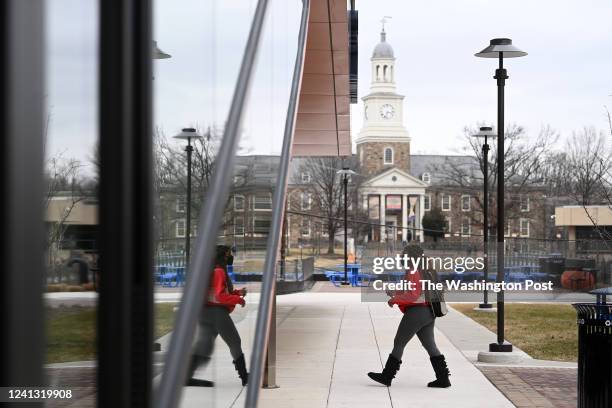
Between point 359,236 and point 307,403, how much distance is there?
314 feet

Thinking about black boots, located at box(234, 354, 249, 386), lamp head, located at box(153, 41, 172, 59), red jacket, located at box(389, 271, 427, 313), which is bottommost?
red jacket, located at box(389, 271, 427, 313)

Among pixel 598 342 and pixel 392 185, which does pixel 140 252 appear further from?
pixel 392 185

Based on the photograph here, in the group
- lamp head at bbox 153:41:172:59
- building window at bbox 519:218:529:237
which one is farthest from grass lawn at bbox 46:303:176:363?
building window at bbox 519:218:529:237

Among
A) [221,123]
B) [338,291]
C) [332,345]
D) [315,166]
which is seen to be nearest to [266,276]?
[221,123]

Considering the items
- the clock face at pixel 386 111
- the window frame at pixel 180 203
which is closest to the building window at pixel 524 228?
the clock face at pixel 386 111

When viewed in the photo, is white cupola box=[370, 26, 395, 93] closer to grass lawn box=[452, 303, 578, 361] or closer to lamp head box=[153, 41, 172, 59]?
grass lawn box=[452, 303, 578, 361]

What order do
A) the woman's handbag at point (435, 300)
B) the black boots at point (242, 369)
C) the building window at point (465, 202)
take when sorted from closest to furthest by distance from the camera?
the black boots at point (242, 369)
the woman's handbag at point (435, 300)
the building window at point (465, 202)

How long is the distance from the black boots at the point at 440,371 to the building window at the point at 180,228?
9296 millimetres

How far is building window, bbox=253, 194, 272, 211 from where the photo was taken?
4.47 meters

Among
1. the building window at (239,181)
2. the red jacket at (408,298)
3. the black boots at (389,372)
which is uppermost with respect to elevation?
the building window at (239,181)

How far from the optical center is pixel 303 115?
18.2 metres

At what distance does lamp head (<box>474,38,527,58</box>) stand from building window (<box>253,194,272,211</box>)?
1185cm

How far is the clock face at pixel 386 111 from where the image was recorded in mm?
151875

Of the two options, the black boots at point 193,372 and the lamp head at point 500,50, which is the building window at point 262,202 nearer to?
the black boots at point 193,372
